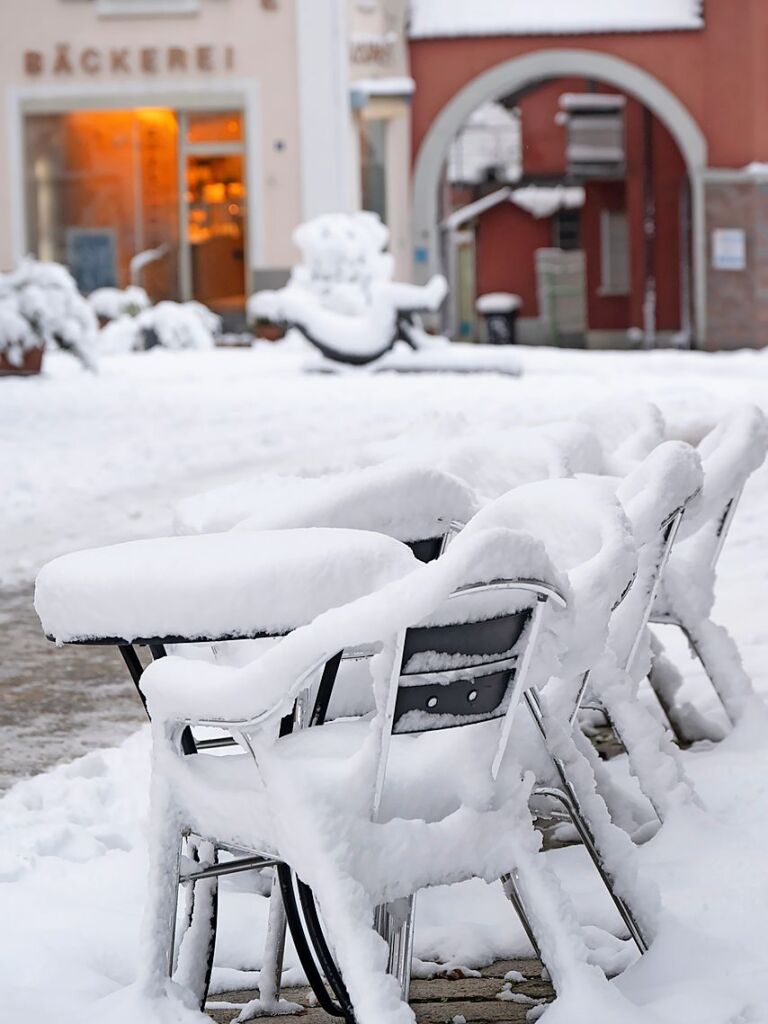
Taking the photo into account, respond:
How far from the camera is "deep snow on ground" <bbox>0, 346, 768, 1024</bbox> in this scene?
2926mm

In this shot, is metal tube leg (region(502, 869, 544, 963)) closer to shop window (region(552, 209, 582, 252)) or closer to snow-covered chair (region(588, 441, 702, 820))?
snow-covered chair (region(588, 441, 702, 820))

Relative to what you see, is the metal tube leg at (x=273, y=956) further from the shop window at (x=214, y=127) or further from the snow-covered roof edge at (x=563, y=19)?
the snow-covered roof edge at (x=563, y=19)

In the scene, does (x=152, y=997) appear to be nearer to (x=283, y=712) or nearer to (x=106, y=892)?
(x=283, y=712)

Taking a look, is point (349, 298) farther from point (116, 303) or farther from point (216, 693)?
point (216, 693)

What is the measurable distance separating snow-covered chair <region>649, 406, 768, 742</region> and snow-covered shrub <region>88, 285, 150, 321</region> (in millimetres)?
21351

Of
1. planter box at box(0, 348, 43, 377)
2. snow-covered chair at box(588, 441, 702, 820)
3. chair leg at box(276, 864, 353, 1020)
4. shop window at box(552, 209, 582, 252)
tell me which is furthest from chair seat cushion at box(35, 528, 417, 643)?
shop window at box(552, 209, 582, 252)

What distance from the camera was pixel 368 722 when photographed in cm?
269

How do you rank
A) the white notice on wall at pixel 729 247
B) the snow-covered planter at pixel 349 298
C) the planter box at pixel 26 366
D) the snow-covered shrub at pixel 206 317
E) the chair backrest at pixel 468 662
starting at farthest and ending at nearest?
the white notice on wall at pixel 729 247, the snow-covered shrub at pixel 206 317, the snow-covered planter at pixel 349 298, the planter box at pixel 26 366, the chair backrest at pixel 468 662

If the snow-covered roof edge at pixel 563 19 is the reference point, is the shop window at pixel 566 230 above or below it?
below

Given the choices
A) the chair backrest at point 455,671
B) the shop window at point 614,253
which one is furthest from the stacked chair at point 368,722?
the shop window at point 614,253

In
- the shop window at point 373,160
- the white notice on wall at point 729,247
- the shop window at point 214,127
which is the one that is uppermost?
the shop window at point 214,127

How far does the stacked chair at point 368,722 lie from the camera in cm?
231

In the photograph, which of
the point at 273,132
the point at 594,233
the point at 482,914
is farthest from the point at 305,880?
the point at 594,233

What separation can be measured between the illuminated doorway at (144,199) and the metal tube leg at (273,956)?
952 inches
